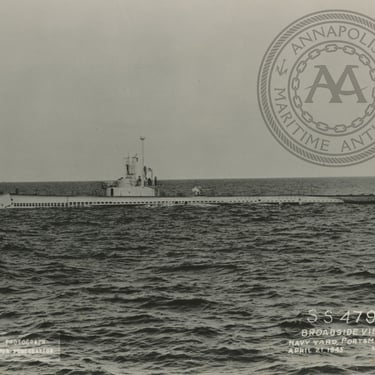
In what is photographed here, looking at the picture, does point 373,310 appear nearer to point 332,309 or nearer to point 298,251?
point 332,309

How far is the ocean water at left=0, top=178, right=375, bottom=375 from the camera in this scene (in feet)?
40.9

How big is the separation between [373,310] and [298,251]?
1116 cm

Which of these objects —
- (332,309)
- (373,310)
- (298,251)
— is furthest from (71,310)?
(298,251)

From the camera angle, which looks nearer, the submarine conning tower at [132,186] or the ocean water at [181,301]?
the ocean water at [181,301]

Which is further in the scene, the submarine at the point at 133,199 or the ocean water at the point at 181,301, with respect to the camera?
the submarine at the point at 133,199

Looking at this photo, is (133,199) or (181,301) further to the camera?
(133,199)

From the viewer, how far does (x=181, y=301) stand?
56.5ft

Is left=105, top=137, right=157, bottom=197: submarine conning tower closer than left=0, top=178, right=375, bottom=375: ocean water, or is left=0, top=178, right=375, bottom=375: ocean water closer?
left=0, top=178, right=375, bottom=375: ocean water

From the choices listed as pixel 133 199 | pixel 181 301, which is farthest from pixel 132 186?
pixel 181 301

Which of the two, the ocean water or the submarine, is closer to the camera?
the ocean water

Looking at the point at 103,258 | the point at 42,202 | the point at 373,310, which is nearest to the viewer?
the point at 373,310

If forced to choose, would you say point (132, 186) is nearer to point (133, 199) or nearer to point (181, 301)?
point (133, 199)

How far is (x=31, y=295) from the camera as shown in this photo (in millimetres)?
18281

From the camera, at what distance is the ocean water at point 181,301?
12.5m
